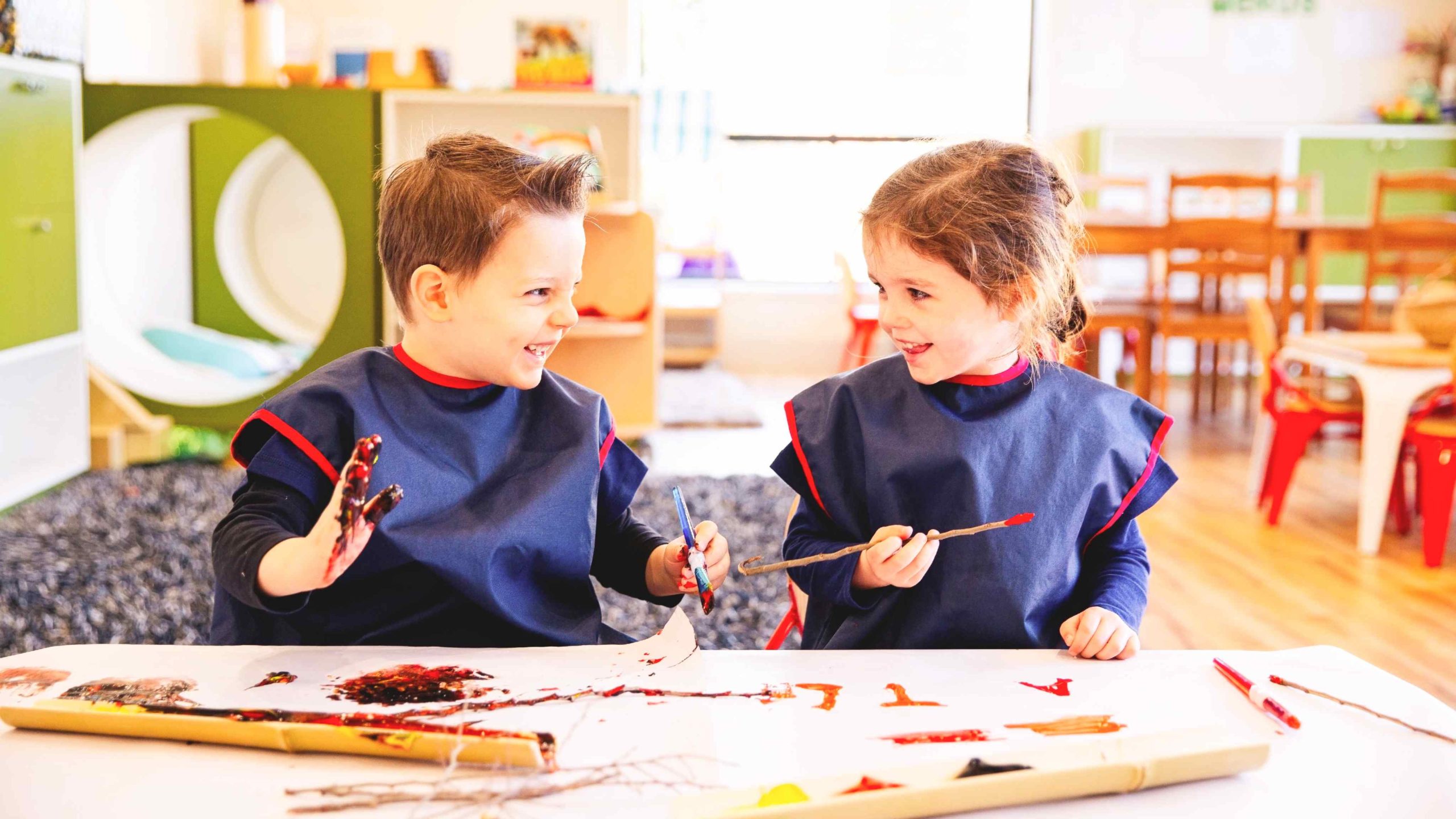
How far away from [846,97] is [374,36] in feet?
8.52

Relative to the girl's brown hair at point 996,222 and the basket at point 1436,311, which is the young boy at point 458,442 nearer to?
the girl's brown hair at point 996,222

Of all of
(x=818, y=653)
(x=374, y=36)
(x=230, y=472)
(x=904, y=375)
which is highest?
(x=374, y=36)

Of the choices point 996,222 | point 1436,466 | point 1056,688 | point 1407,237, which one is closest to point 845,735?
point 1056,688

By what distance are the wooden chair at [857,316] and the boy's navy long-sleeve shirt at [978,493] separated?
403 centimetres

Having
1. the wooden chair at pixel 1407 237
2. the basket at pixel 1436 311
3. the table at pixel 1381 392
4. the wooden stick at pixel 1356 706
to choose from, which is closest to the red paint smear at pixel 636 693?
the wooden stick at pixel 1356 706

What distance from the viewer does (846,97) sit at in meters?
6.21

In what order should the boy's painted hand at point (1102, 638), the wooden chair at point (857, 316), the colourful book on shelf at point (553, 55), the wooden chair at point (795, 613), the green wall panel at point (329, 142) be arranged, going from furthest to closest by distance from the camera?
the wooden chair at point (857, 316)
the colourful book on shelf at point (553, 55)
the green wall panel at point (329, 142)
the wooden chair at point (795, 613)
the boy's painted hand at point (1102, 638)

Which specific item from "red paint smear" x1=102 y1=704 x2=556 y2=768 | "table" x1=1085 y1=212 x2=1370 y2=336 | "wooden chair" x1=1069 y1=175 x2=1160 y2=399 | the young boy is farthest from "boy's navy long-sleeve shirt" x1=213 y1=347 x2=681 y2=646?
"table" x1=1085 y1=212 x2=1370 y2=336

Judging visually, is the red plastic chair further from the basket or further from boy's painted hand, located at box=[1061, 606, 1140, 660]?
boy's painted hand, located at box=[1061, 606, 1140, 660]

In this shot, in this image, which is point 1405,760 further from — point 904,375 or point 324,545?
point 324,545

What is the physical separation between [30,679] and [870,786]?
556 millimetres

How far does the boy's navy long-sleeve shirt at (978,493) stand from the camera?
107 cm

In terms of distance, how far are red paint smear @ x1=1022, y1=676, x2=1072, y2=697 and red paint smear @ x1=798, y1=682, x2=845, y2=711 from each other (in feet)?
0.44

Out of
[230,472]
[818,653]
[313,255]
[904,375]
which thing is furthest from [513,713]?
[313,255]
